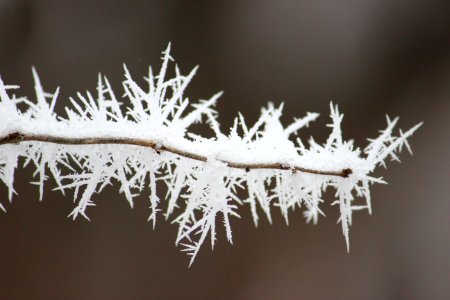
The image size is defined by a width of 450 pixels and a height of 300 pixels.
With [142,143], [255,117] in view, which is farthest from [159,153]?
[255,117]

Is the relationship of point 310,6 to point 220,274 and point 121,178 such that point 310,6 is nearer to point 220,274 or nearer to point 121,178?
point 220,274

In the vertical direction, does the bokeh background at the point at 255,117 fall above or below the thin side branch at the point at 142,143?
above

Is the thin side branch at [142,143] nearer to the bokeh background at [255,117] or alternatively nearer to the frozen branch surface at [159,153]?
the frozen branch surface at [159,153]

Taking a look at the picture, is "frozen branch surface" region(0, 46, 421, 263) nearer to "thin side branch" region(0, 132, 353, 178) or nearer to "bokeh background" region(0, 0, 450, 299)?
"thin side branch" region(0, 132, 353, 178)

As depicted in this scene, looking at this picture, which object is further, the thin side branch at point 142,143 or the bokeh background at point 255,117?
the bokeh background at point 255,117

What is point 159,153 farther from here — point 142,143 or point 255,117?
point 255,117

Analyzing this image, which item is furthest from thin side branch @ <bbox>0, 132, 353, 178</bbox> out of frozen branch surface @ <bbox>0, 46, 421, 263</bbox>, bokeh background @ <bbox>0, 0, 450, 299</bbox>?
bokeh background @ <bbox>0, 0, 450, 299</bbox>

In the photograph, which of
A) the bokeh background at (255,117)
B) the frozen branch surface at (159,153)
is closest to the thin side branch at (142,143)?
the frozen branch surface at (159,153)

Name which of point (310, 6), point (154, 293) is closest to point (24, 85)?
point (154, 293)
